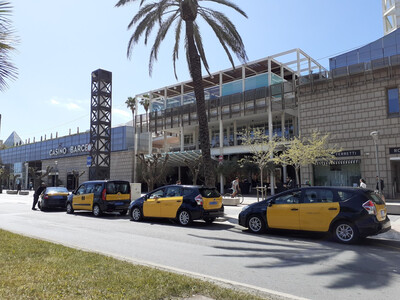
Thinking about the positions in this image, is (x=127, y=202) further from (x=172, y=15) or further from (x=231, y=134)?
(x=231, y=134)

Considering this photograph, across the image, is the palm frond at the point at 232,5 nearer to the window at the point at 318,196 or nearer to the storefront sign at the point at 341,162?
the window at the point at 318,196

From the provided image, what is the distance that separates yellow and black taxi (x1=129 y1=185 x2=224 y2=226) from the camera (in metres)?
11.7

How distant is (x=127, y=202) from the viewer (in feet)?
52.2

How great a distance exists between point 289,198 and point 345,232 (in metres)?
1.78

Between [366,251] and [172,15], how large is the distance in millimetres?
15009

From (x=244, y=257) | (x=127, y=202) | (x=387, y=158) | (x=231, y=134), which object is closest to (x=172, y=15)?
(x=127, y=202)

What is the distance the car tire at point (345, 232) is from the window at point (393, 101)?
756 inches

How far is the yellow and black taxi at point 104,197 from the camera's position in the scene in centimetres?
1529

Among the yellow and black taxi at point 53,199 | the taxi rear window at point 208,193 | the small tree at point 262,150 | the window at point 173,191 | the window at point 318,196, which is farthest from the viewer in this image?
the small tree at point 262,150

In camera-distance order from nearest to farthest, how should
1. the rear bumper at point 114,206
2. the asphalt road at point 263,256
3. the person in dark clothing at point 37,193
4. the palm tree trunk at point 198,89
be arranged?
the asphalt road at point 263,256
the rear bumper at point 114,206
the palm tree trunk at point 198,89
the person in dark clothing at point 37,193

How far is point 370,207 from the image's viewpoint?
26.9ft

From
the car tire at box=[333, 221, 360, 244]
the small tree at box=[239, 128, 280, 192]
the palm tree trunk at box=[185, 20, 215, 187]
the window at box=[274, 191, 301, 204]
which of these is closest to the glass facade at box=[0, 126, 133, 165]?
the small tree at box=[239, 128, 280, 192]

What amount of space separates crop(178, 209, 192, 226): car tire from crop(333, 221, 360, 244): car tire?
5112 mm

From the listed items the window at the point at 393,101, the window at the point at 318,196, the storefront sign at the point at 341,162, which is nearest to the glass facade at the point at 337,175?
the storefront sign at the point at 341,162
